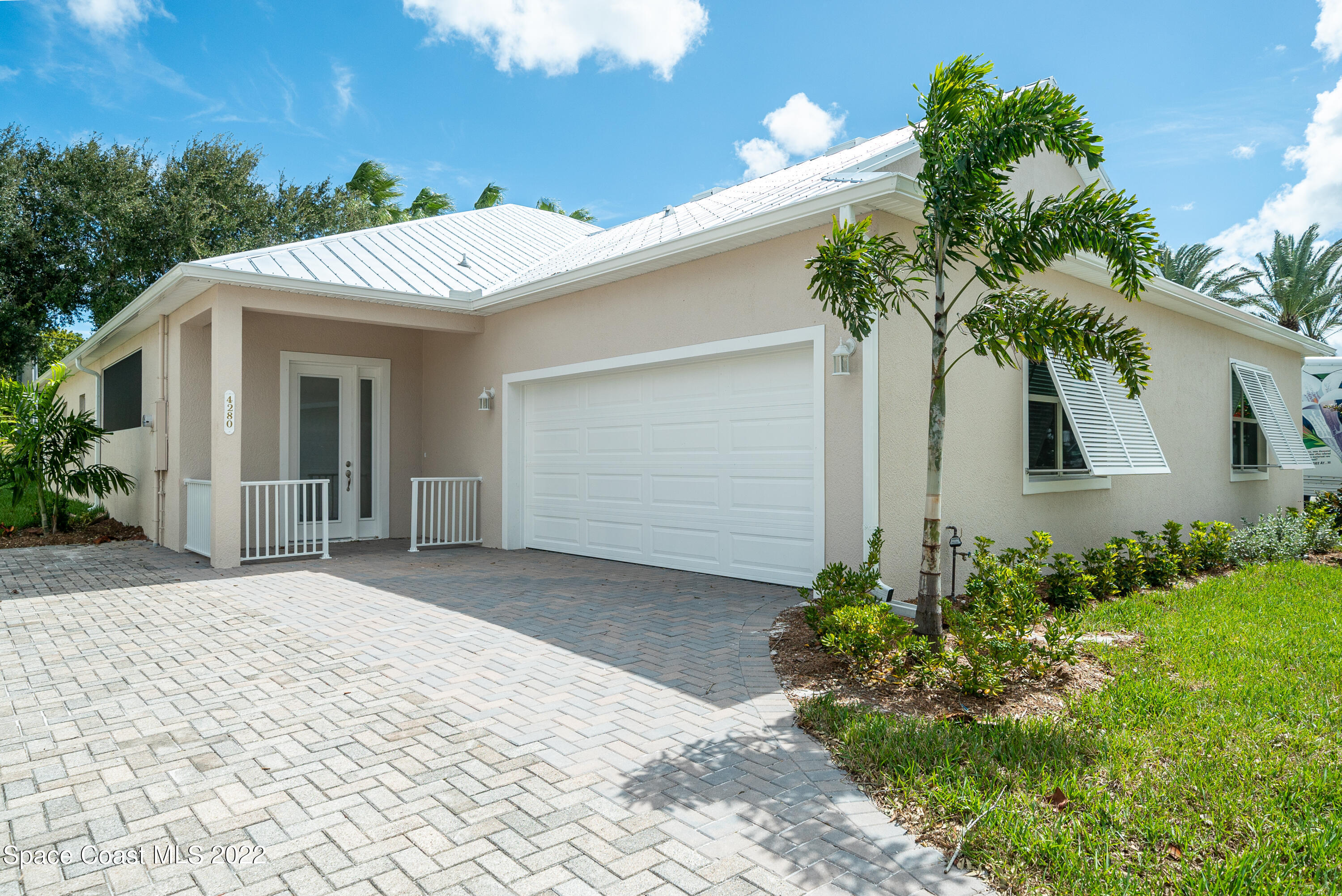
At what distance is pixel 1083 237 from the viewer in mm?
4316

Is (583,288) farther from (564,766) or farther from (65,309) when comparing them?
(65,309)

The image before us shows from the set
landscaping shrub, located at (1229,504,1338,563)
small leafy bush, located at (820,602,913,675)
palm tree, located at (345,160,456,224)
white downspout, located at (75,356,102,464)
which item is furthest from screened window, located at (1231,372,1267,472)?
palm tree, located at (345,160,456,224)

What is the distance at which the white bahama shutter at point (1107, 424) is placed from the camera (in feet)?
23.9

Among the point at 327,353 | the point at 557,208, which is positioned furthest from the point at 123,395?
the point at 557,208

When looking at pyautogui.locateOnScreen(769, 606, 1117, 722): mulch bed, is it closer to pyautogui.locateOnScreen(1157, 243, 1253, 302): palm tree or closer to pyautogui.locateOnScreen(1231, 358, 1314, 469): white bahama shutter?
pyautogui.locateOnScreen(1231, 358, 1314, 469): white bahama shutter

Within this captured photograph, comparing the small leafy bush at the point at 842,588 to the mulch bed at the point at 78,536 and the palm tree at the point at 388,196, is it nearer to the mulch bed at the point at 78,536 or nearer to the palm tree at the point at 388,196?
the mulch bed at the point at 78,536

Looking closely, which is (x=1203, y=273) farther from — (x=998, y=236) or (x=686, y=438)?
(x=998, y=236)

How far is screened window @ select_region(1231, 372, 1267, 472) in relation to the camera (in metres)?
10.9

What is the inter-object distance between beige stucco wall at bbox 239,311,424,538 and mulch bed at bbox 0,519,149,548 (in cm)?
251

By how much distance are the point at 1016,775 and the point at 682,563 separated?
5.02 metres

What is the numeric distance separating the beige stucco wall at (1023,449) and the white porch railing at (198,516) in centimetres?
727

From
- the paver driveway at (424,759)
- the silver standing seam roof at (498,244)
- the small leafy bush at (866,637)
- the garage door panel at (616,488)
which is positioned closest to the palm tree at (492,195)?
the silver standing seam roof at (498,244)

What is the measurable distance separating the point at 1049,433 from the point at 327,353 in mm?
8971

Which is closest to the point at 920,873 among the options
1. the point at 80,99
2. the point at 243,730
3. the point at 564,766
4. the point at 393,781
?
the point at 564,766
